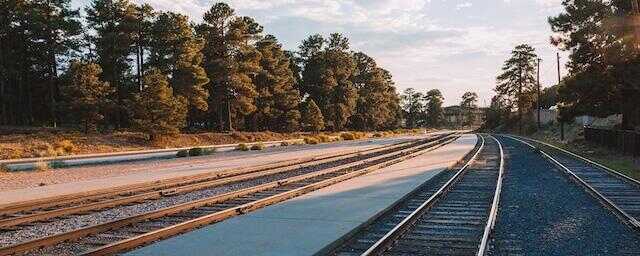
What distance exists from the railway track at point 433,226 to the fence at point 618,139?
1579cm

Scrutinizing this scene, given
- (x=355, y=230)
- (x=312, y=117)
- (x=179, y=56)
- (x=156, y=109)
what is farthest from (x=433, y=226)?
(x=312, y=117)

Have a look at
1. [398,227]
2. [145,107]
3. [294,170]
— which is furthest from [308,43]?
[398,227]

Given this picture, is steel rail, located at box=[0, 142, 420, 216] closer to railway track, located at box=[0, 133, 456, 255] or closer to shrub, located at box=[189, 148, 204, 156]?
railway track, located at box=[0, 133, 456, 255]

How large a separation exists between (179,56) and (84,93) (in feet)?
32.1

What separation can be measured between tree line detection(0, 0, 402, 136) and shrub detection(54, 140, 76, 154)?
7533mm

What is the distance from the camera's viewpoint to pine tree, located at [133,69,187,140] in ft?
150

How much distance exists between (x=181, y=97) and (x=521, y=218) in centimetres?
4162

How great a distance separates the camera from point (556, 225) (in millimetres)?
11055

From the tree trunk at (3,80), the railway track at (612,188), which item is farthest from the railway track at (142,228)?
the tree trunk at (3,80)

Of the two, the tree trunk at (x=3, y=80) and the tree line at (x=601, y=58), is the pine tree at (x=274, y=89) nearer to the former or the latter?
the tree trunk at (x=3, y=80)

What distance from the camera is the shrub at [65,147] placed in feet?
122

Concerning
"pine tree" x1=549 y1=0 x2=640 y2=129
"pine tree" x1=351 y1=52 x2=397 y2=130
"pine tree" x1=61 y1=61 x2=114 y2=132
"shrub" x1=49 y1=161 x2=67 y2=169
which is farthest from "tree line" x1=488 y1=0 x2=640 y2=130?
"pine tree" x1=351 y1=52 x2=397 y2=130

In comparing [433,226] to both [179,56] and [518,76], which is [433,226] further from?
[518,76]

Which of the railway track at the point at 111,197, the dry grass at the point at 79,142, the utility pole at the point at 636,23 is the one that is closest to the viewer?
the railway track at the point at 111,197
